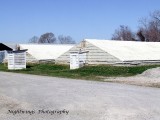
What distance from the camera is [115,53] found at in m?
37.9

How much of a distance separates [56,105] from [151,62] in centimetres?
2872

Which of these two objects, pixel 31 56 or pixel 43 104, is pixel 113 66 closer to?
pixel 31 56

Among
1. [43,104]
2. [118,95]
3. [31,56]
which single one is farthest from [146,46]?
[43,104]

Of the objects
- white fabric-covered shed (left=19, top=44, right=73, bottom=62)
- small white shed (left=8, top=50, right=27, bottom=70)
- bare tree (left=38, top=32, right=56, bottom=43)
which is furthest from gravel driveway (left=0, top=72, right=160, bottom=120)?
bare tree (left=38, top=32, right=56, bottom=43)

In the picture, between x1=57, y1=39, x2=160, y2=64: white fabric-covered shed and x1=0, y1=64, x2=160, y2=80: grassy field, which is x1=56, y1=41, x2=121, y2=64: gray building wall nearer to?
x1=57, y1=39, x2=160, y2=64: white fabric-covered shed

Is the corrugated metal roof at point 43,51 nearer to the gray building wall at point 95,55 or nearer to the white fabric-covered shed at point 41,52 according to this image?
the white fabric-covered shed at point 41,52

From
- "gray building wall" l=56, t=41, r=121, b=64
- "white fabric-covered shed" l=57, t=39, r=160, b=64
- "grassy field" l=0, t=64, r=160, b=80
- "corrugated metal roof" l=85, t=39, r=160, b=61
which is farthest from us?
"corrugated metal roof" l=85, t=39, r=160, b=61

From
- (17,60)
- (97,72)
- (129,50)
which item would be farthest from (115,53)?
(17,60)

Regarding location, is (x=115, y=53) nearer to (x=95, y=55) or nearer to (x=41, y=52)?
(x=95, y=55)

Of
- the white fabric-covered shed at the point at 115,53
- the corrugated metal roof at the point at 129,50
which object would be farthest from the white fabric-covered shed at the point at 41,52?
the corrugated metal roof at the point at 129,50

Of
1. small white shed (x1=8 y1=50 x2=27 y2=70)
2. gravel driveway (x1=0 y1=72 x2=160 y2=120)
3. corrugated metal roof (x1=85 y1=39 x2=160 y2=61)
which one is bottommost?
gravel driveway (x1=0 y1=72 x2=160 y2=120)

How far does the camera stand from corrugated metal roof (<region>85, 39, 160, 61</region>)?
38172mm

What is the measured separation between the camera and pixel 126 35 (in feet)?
346

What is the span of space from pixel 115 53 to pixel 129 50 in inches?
149
